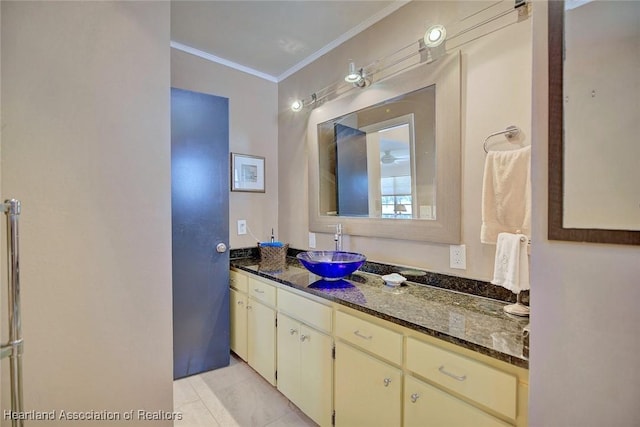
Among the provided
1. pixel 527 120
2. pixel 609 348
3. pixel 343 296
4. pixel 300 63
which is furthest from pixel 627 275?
pixel 300 63

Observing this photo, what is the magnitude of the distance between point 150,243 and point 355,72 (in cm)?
166

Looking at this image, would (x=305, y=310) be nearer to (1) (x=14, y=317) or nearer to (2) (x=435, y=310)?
(2) (x=435, y=310)

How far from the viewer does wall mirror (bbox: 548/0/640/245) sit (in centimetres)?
66

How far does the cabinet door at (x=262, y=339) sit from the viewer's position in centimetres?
193

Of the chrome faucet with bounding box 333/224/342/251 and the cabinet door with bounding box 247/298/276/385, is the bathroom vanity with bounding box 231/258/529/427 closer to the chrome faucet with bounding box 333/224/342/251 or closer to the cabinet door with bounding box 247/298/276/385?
the cabinet door with bounding box 247/298/276/385

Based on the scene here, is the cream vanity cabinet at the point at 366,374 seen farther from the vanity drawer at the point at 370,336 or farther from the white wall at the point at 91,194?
the white wall at the point at 91,194

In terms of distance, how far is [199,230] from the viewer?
2172 millimetres

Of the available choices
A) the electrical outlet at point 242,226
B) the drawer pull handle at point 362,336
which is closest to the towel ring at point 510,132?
the drawer pull handle at point 362,336

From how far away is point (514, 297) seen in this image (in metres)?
1.33

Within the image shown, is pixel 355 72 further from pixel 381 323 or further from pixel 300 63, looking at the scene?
pixel 381 323

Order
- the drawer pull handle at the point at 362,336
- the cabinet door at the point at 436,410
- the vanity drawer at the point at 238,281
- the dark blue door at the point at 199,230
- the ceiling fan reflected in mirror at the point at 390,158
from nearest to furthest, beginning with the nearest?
the cabinet door at the point at 436,410
the drawer pull handle at the point at 362,336
the ceiling fan reflected in mirror at the point at 390,158
the dark blue door at the point at 199,230
the vanity drawer at the point at 238,281

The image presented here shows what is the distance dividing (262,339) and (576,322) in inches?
71.2

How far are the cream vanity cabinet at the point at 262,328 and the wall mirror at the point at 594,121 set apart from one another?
1.61m

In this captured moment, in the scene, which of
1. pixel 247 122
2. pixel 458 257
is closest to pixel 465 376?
pixel 458 257
